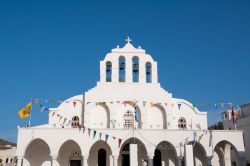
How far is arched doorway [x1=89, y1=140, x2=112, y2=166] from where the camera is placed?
2664cm

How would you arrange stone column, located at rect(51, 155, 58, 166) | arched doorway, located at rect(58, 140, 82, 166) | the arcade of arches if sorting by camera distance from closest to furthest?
1. stone column, located at rect(51, 155, 58, 166)
2. the arcade of arches
3. arched doorway, located at rect(58, 140, 82, 166)

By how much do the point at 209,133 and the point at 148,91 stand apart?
22.6 ft

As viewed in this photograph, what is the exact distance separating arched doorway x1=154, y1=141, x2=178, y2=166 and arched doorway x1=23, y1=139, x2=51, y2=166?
1015 centimetres

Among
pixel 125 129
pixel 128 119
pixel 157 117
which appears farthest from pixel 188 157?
pixel 128 119

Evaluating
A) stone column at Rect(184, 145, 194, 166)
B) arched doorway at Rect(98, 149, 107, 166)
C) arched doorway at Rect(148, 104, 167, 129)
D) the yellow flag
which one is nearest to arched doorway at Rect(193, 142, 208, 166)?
arched doorway at Rect(148, 104, 167, 129)

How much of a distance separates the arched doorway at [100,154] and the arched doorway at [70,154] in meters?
1.17

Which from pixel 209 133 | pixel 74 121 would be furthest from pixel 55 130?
pixel 209 133

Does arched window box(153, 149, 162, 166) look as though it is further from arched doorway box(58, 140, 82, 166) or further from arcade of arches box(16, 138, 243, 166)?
arched doorway box(58, 140, 82, 166)

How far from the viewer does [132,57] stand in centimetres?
2972

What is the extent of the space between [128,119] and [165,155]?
4849 millimetres

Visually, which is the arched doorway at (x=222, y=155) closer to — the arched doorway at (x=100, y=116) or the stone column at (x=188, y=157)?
the stone column at (x=188, y=157)

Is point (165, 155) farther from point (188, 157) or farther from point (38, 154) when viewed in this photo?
point (38, 154)

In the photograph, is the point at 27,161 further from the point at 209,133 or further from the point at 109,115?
the point at 209,133

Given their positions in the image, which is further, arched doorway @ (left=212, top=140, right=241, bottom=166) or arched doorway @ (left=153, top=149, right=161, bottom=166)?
arched doorway @ (left=212, top=140, right=241, bottom=166)
